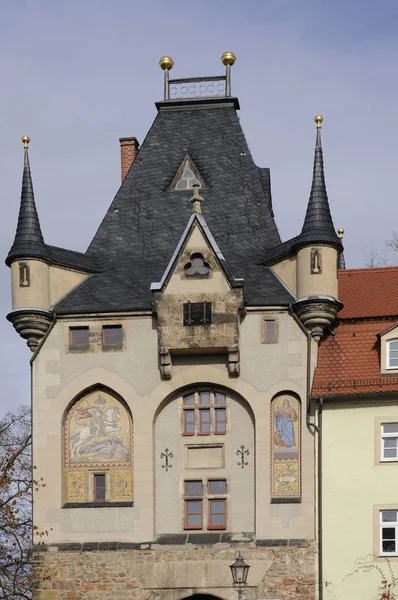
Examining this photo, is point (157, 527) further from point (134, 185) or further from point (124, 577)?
point (134, 185)

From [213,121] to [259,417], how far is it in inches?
392

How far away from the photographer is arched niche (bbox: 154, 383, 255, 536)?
123 ft

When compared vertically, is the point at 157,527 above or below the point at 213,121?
below

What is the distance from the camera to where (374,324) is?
38344 millimetres

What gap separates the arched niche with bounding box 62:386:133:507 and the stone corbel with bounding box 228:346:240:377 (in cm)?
270

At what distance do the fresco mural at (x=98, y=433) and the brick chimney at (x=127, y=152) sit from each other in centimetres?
850

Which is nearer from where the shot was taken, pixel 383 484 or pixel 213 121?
pixel 383 484

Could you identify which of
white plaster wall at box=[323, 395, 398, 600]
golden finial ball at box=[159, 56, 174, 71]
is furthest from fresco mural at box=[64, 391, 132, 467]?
golden finial ball at box=[159, 56, 174, 71]

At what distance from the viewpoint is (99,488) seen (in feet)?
124

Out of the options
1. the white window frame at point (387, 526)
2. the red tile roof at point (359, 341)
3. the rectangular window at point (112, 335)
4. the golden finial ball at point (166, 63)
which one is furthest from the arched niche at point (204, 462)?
the golden finial ball at point (166, 63)

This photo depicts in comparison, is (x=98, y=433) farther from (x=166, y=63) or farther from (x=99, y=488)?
(x=166, y=63)

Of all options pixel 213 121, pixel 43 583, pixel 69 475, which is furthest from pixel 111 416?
pixel 213 121

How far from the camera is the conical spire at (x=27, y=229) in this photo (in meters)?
38.8

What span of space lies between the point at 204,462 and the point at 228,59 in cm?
1260
